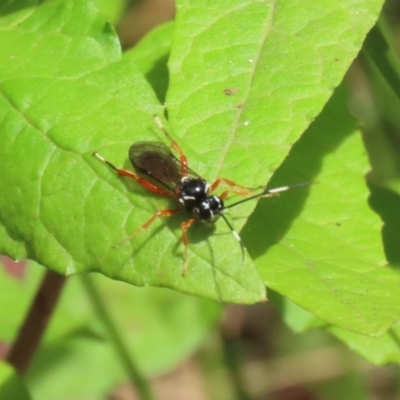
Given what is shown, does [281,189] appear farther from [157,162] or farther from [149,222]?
[149,222]

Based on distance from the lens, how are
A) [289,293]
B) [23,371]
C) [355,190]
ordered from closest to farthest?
[289,293]
[355,190]
[23,371]

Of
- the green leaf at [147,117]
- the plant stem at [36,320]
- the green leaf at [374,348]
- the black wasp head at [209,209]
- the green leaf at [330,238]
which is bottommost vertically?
the green leaf at [374,348]

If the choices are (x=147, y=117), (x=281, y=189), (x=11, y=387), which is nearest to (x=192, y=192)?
(x=281, y=189)

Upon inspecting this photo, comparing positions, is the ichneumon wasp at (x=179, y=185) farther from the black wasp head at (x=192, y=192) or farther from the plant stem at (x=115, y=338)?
the plant stem at (x=115, y=338)

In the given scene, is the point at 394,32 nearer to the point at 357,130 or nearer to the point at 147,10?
the point at 147,10

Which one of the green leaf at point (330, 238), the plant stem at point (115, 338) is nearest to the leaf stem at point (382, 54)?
the green leaf at point (330, 238)

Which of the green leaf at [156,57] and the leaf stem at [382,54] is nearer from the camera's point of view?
the leaf stem at [382,54]

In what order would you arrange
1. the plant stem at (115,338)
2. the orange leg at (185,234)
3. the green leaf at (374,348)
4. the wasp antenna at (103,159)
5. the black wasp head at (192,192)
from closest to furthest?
the orange leg at (185,234) < the wasp antenna at (103,159) < the black wasp head at (192,192) < the green leaf at (374,348) < the plant stem at (115,338)

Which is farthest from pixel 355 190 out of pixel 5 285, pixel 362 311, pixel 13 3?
pixel 5 285
